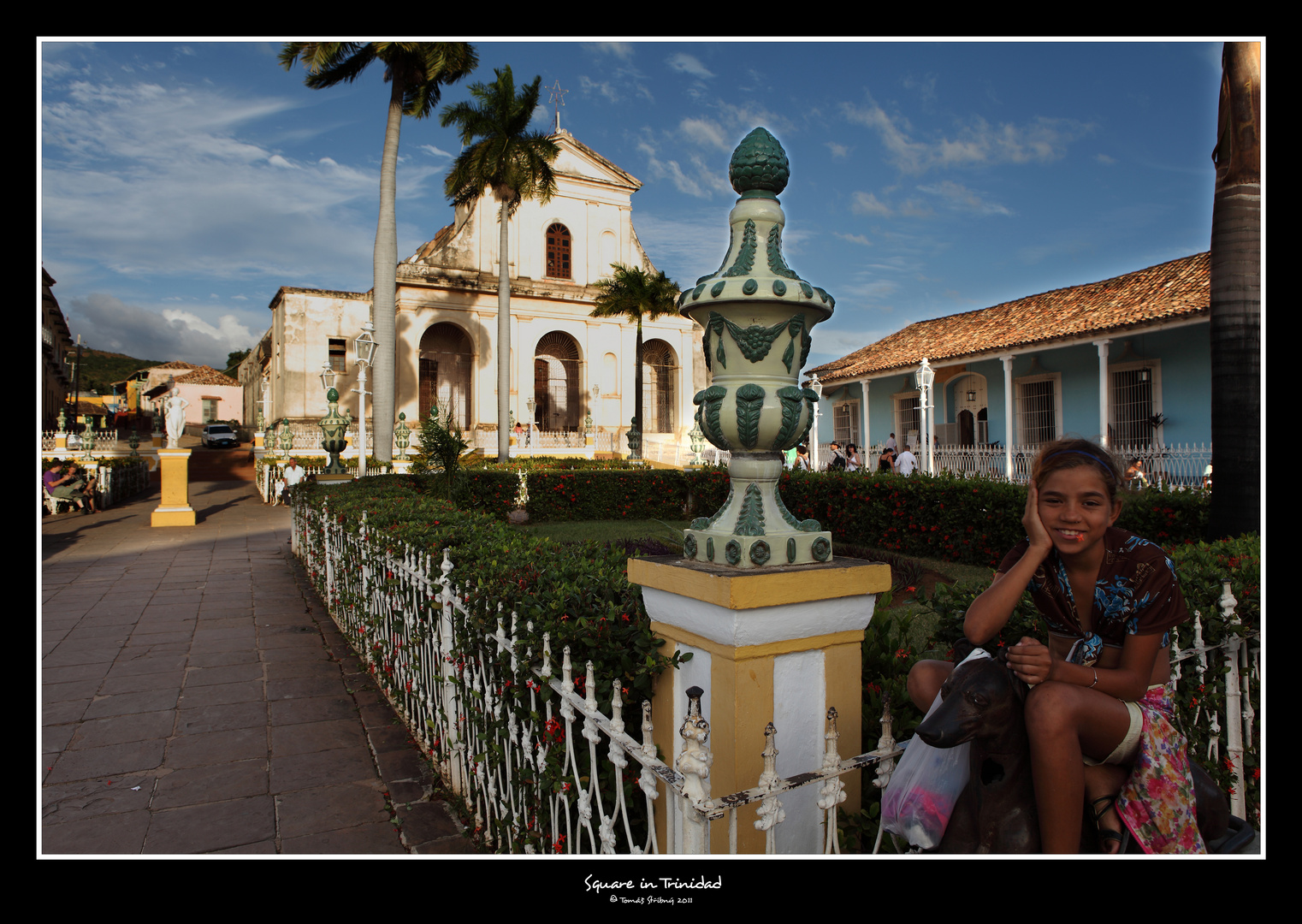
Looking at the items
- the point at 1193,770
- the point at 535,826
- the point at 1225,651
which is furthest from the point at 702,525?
the point at 1225,651

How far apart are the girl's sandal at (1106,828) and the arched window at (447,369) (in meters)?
28.1

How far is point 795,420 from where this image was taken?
1.98m

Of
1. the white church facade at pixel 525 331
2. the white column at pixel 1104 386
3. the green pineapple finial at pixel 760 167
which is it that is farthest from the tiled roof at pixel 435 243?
the green pineapple finial at pixel 760 167

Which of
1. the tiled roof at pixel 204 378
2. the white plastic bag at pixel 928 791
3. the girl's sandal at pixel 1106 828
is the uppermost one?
the tiled roof at pixel 204 378

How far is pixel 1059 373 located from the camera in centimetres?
1681

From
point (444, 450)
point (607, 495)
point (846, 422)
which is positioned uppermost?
point (846, 422)

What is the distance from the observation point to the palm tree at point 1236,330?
5.11m

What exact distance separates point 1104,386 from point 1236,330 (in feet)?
33.3

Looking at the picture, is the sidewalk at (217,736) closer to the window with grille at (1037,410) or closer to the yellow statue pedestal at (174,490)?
the yellow statue pedestal at (174,490)

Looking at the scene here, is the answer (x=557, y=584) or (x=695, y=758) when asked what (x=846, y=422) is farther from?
(x=695, y=758)

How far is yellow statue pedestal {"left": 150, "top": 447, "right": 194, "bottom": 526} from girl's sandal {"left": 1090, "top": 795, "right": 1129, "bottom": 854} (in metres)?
15.3

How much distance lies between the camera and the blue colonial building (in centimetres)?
1400

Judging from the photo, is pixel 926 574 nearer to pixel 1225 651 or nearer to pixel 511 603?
pixel 1225 651

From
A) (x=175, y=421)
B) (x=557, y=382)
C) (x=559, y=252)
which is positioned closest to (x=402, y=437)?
(x=175, y=421)
